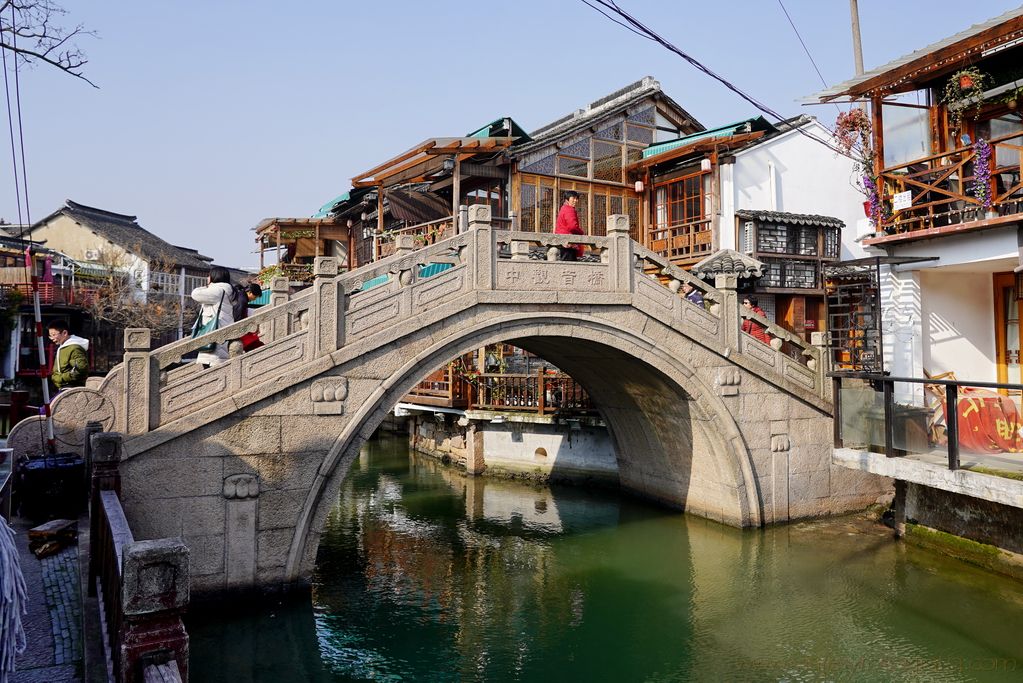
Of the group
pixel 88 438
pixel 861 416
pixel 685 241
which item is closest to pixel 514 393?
pixel 685 241

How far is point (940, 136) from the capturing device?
36.2ft

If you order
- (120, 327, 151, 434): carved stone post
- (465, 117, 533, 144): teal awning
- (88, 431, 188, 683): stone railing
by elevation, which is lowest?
(88, 431, 188, 683): stone railing

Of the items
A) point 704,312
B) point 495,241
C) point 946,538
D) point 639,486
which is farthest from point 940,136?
point 639,486

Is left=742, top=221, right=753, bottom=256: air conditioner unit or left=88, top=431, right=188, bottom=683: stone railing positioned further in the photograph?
left=742, top=221, right=753, bottom=256: air conditioner unit

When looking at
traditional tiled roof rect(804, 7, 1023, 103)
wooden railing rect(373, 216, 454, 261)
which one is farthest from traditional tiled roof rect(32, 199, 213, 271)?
traditional tiled roof rect(804, 7, 1023, 103)

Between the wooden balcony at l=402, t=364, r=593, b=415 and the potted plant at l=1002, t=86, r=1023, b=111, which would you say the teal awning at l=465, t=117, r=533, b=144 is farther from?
the potted plant at l=1002, t=86, r=1023, b=111

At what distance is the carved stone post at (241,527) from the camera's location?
8.41 m

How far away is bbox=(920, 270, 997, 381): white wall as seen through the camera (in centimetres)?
1151

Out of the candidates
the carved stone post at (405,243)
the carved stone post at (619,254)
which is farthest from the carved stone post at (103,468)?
the carved stone post at (619,254)

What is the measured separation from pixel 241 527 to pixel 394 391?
7.96ft

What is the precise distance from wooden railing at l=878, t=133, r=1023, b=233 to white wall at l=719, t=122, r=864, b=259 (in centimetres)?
660

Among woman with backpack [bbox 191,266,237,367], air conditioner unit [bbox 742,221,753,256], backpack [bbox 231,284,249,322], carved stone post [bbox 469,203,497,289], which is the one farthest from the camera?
air conditioner unit [bbox 742,221,753,256]

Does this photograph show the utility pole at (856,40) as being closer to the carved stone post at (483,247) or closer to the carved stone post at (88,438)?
the carved stone post at (483,247)

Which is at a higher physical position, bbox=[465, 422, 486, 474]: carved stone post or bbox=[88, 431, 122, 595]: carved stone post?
bbox=[88, 431, 122, 595]: carved stone post
